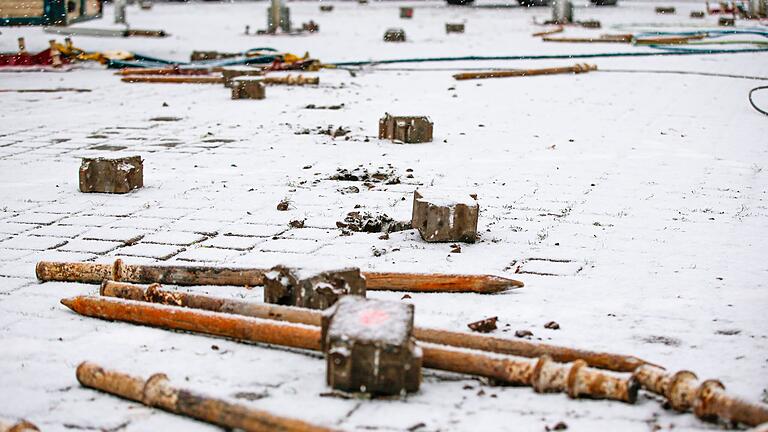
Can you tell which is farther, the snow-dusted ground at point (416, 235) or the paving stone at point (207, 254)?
the paving stone at point (207, 254)

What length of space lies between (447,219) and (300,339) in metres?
1.91

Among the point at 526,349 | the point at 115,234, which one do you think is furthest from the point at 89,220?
the point at 526,349

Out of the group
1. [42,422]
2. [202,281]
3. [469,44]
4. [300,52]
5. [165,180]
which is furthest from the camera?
[469,44]

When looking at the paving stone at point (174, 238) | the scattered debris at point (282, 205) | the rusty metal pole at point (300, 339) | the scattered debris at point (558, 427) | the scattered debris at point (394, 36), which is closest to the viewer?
→ the scattered debris at point (558, 427)

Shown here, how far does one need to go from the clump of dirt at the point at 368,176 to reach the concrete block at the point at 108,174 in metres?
1.46

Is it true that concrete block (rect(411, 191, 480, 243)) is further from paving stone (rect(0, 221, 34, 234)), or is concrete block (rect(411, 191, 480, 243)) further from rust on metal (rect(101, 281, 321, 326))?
paving stone (rect(0, 221, 34, 234))

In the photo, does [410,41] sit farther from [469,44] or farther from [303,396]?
[303,396]

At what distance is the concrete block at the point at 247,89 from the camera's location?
11.1 metres

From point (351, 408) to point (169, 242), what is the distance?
2477 millimetres

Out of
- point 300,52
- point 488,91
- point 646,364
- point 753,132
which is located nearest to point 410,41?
point 300,52

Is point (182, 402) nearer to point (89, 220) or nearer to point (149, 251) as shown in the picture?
point (149, 251)

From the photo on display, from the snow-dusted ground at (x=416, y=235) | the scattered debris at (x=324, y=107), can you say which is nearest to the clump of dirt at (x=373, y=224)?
the snow-dusted ground at (x=416, y=235)

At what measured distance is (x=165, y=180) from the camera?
266 inches

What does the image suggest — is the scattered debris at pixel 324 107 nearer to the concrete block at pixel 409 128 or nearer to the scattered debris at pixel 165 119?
the scattered debris at pixel 165 119
